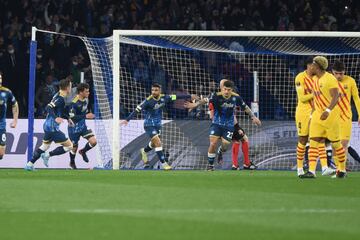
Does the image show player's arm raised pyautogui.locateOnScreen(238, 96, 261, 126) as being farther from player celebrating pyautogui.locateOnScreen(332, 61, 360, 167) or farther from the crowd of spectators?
the crowd of spectators

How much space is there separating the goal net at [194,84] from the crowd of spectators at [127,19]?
7.76 feet

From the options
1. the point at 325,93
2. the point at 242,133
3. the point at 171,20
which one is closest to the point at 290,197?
the point at 325,93

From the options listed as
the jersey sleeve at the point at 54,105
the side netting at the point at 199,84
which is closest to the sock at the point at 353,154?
the side netting at the point at 199,84

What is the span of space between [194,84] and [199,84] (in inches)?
9.5

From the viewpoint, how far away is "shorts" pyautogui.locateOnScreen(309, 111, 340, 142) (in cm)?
1569

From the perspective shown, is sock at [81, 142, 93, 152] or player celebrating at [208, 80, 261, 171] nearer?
player celebrating at [208, 80, 261, 171]

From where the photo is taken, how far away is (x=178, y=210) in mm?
9625

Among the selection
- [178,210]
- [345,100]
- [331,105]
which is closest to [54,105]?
[345,100]

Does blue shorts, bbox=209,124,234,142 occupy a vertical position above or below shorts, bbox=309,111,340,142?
below

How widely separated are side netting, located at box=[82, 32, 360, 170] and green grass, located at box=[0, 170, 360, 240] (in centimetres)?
770

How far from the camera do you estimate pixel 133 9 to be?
29.0m

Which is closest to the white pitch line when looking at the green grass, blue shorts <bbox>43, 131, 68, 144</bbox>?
the green grass

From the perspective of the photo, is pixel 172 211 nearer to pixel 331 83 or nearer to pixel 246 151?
pixel 331 83

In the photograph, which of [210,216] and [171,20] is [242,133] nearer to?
[171,20]
